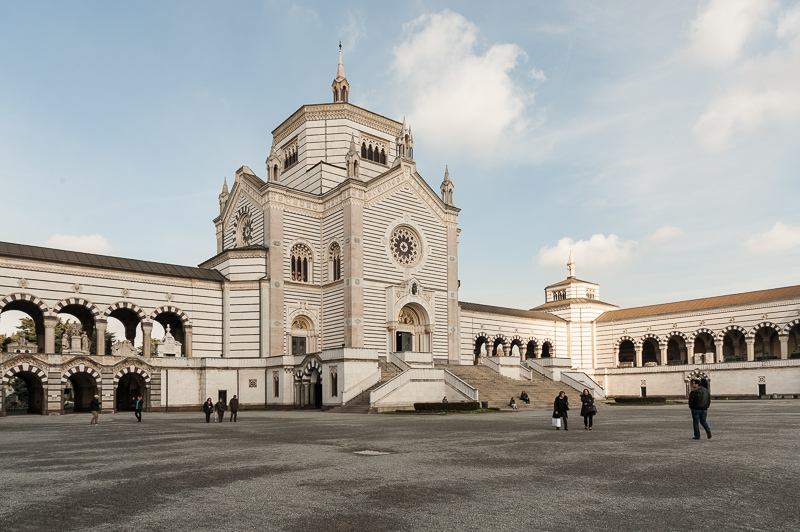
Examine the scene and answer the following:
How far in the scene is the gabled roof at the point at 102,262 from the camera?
40.0 metres

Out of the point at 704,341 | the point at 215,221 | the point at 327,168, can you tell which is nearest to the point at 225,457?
the point at 327,168

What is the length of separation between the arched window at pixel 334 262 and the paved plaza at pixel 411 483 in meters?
30.9

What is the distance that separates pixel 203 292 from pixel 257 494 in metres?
38.8

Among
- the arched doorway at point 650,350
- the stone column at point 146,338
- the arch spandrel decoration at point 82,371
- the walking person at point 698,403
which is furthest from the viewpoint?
the arched doorway at point 650,350

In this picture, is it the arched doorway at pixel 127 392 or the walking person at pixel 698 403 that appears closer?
the walking person at pixel 698 403

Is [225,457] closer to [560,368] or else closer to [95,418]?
[95,418]

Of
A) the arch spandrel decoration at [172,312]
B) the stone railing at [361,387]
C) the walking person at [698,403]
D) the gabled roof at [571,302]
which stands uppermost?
the gabled roof at [571,302]

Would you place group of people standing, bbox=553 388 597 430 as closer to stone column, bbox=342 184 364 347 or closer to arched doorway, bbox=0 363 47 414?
stone column, bbox=342 184 364 347

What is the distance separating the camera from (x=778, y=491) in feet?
32.8

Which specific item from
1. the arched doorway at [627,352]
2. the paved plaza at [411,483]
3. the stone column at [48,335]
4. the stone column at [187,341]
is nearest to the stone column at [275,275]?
the stone column at [187,341]

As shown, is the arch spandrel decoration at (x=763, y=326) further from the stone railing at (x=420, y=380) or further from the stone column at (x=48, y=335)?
the stone column at (x=48, y=335)

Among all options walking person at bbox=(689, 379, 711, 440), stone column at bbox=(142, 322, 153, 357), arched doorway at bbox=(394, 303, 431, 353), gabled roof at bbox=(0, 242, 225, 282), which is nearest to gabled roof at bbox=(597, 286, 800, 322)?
arched doorway at bbox=(394, 303, 431, 353)

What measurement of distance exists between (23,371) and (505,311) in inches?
1820

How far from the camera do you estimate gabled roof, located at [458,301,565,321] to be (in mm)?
65688
